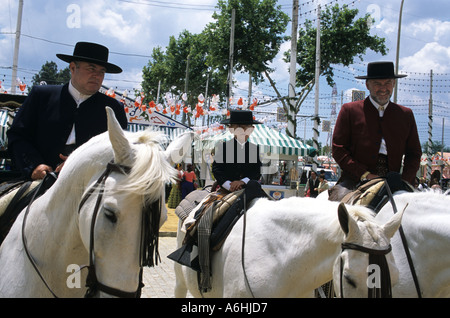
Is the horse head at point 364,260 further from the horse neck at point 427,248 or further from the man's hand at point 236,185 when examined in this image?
the man's hand at point 236,185

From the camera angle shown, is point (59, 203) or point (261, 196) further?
point (261, 196)

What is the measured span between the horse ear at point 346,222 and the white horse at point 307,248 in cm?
16

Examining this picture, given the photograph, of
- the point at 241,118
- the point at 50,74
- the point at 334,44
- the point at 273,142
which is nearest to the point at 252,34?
the point at 334,44

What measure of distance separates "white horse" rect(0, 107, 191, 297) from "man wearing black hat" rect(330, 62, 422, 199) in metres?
2.71

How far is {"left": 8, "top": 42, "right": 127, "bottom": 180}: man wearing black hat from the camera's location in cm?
297

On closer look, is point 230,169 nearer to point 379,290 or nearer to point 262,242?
point 262,242

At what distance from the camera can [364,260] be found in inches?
103

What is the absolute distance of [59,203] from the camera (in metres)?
2.23

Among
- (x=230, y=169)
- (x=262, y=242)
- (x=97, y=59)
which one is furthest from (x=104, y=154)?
(x=230, y=169)

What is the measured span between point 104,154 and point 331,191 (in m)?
3.07

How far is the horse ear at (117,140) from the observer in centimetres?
197

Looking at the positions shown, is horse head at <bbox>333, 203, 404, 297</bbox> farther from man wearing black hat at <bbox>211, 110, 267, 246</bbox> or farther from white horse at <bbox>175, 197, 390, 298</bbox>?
man wearing black hat at <bbox>211, 110, 267, 246</bbox>


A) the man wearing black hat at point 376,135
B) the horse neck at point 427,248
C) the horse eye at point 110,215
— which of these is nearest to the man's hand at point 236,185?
the man wearing black hat at point 376,135
